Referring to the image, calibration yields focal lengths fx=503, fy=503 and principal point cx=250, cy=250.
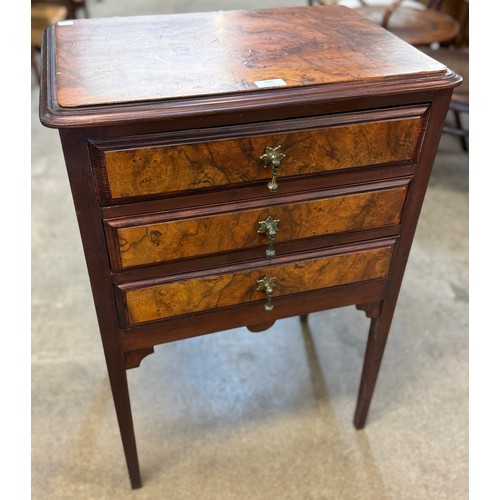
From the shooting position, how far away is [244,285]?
0.95 metres

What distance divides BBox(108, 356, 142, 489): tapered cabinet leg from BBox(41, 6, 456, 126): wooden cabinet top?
20.8 inches

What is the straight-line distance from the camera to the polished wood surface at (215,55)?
0.77m

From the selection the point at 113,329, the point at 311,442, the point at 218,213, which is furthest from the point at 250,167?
the point at 311,442

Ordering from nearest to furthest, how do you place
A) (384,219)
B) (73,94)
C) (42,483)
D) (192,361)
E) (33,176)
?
1. (73,94)
2. (384,219)
3. (42,483)
4. (192,361)
5. (33,176)

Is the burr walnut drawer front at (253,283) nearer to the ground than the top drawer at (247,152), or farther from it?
nearer to the ground

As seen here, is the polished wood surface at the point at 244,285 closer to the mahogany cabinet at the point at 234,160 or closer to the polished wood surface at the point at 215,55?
the mahogany cabinet at the point at 234,160

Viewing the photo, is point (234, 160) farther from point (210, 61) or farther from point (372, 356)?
point (372, 356)

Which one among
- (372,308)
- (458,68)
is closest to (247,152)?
(372,308)

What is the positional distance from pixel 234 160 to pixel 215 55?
0.22 meters

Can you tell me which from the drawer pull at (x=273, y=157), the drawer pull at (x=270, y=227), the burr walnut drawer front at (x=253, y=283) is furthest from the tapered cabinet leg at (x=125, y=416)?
the drawer pull at (x=273, y=157)

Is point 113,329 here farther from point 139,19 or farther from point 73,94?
point 139,19

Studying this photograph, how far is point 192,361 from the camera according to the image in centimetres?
154

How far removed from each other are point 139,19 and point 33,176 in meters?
1.53

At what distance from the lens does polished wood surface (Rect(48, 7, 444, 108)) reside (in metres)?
0.77
